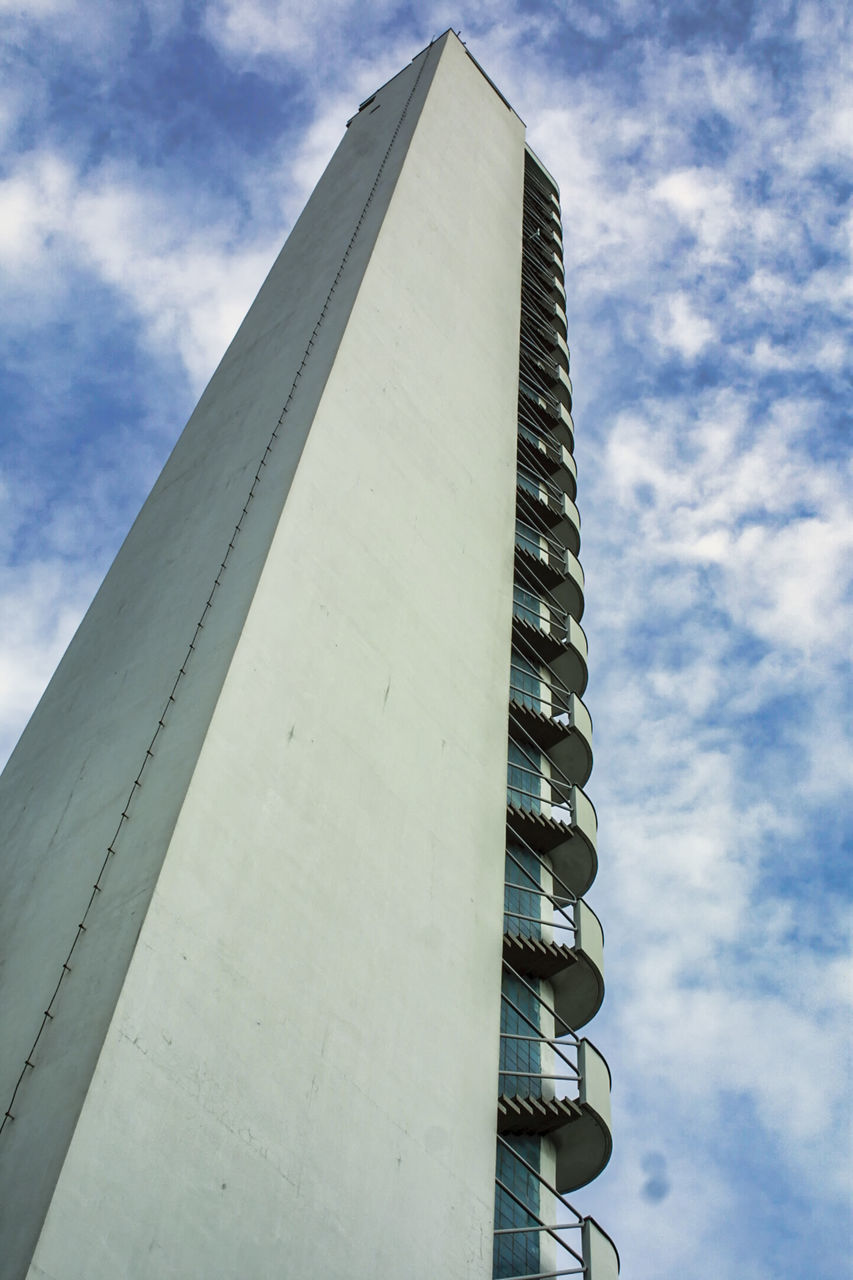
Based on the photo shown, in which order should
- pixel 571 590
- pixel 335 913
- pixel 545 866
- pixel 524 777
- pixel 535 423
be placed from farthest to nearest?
pixel 535 423, pixel 571 590, pixel 524 777, pixel 545 866, pixel 335 913

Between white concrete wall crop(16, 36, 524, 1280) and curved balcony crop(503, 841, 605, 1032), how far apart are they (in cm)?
230

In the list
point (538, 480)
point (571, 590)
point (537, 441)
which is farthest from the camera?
point (537, 441)

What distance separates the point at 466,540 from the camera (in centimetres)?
2341

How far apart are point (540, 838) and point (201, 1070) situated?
38.1 feet

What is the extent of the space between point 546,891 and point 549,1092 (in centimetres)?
428

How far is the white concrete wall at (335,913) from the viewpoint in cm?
1180

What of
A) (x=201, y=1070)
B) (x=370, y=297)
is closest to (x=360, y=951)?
(x=201, y=1070)

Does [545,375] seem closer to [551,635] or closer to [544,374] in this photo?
[544,374]

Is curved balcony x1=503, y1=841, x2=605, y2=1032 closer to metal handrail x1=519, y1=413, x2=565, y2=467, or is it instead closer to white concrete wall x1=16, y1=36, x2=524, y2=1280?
white concrete wall x1=16, y1=36, x2=524, y2=1280

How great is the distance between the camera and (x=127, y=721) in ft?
58.8

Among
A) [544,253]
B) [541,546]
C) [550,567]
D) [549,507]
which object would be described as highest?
[544,253]

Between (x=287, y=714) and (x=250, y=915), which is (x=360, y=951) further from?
(x=287, y=714)

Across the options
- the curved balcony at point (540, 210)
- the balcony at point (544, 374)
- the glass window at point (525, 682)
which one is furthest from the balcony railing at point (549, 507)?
the curved balcony at point (540, 210)

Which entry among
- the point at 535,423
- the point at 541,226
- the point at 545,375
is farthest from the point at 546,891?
the point at 541,226
